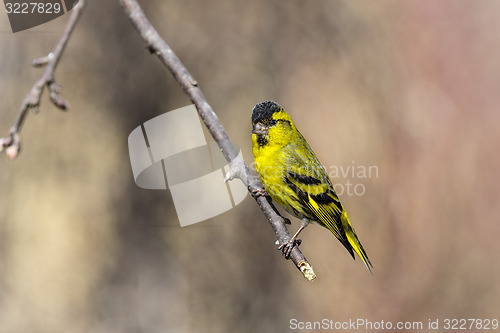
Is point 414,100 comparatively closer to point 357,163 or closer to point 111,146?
point 357,163

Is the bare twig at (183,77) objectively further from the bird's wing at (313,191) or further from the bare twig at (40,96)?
the bird's wing at (313,191)

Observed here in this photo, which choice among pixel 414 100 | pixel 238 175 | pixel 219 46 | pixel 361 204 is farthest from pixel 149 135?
pixel 238 175

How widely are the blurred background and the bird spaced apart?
55.1 inches

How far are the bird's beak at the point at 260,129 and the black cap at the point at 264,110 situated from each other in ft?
0.11

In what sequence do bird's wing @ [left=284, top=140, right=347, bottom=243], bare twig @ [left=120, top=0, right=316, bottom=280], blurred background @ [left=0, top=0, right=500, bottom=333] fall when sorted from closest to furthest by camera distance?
bare twig @ [left=120, top=0, right=316, bottom=280] → bird's wing @ [left=284, top=140, right=347, bottom=243] → blurred background @ [left=0, top=0, right=500, bottom=333]

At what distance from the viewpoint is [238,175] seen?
1837 millimetres

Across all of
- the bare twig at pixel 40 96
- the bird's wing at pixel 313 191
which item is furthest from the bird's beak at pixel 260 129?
the bare twig at pixel 40 96

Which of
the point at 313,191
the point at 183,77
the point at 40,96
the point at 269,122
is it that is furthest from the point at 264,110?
the point at 40,96

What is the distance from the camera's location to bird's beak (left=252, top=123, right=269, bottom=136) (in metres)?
2.59

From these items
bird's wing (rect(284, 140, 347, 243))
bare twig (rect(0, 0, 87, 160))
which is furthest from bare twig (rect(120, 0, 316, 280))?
bird's wing (rect(284, 140, 347, 243))

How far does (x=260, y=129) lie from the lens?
2.60 m

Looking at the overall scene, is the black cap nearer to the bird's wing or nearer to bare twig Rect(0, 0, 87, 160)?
the bird's wing

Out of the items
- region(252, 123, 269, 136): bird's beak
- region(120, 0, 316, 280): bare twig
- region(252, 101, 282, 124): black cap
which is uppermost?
region(120, 0, 316, 280): bare twig

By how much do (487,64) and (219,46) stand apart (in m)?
2.34
